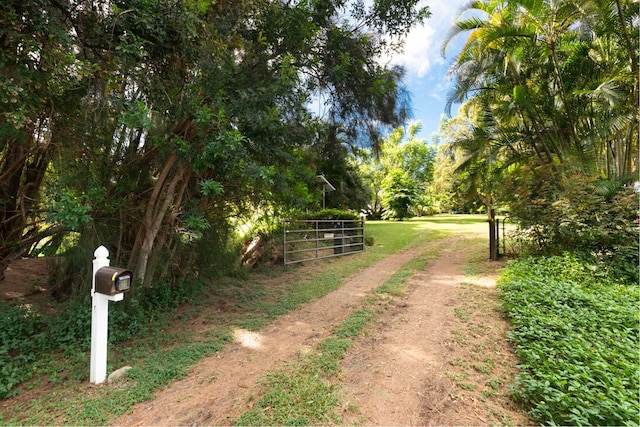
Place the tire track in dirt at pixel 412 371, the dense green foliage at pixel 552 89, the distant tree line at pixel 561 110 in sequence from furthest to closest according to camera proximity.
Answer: the dense green foliage at pixel 552 89
the distant tree line at pixel 561 110
the tire track in dirt at pixel 412 371

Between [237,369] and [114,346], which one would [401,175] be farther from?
[114,346]

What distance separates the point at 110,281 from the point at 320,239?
6987 millimetres

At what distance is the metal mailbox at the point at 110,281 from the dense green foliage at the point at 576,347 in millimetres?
3542

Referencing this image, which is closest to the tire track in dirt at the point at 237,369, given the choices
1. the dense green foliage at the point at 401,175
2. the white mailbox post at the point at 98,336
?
the white mailbox post at the point at 98,336

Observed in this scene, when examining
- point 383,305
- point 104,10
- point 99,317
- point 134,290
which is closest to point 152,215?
point 134,290

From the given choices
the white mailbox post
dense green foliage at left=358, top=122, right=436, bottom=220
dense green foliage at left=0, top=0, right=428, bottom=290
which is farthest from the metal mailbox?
dense green foliage at left=358, top=122, right=436, bottom=220

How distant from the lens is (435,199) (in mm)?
36094

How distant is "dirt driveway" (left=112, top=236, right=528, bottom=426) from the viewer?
2240mm

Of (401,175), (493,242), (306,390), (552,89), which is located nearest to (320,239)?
(493,242)

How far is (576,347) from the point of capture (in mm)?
2805

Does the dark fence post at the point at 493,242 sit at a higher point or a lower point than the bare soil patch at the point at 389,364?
higher

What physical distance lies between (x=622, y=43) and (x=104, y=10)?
35.7 ft

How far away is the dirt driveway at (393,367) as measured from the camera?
2.24 m

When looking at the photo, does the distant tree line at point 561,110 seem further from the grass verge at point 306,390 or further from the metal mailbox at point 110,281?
the metal mailbox at point 110,281
